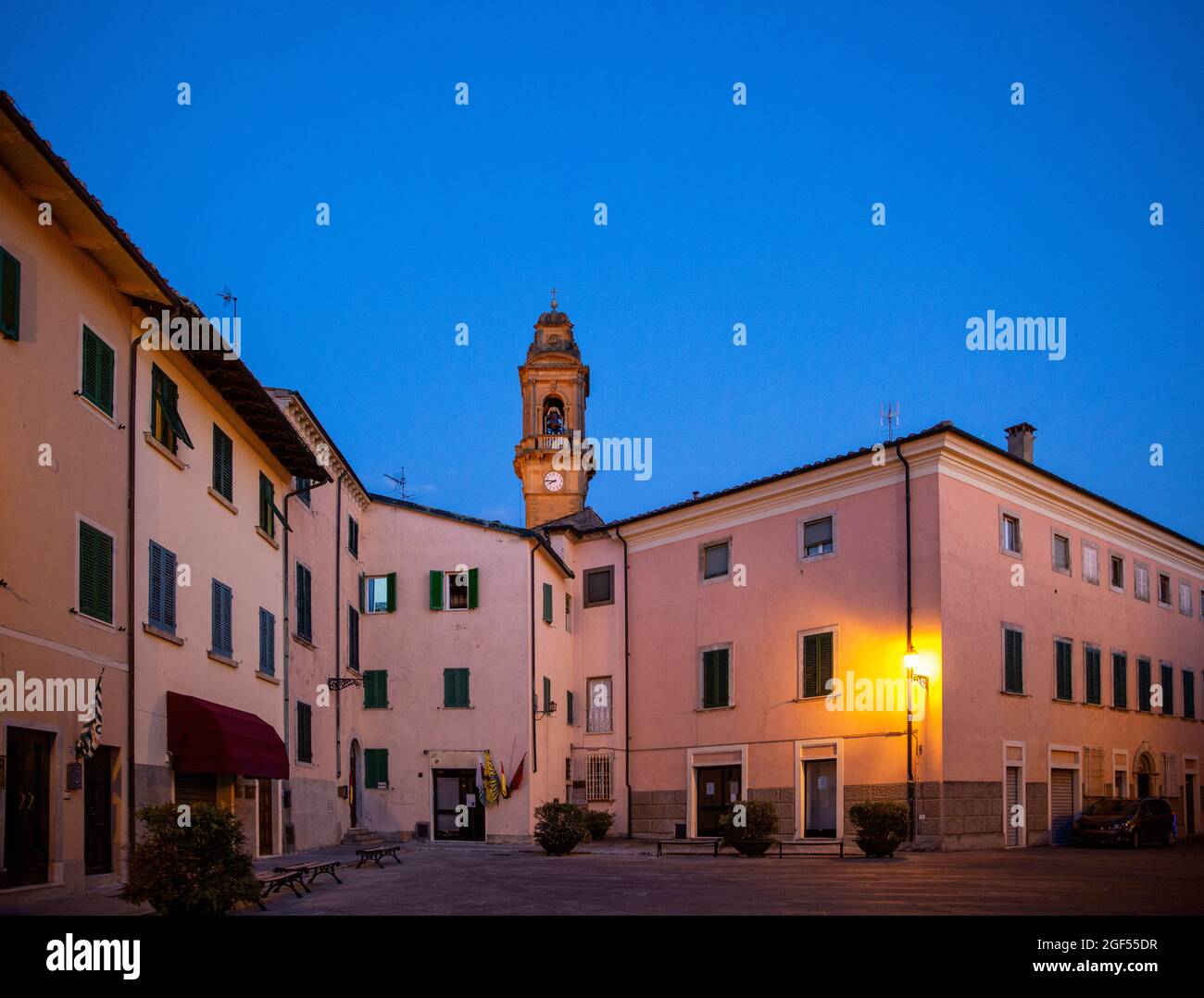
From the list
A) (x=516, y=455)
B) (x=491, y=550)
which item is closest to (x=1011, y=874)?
(x=491, y=550)

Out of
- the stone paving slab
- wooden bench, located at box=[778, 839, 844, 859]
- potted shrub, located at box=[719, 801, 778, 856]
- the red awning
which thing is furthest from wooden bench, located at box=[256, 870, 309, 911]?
wooden bench, located at box=[778, 839, 844, 859]

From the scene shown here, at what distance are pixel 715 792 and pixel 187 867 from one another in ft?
79.6

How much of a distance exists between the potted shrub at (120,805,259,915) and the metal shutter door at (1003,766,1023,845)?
22353 mm

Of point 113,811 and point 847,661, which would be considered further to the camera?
point 847,661

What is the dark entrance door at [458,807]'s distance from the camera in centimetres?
3716

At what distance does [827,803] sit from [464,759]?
10841 mm

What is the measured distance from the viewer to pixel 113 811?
59.8ft

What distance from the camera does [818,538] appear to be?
3456 cm

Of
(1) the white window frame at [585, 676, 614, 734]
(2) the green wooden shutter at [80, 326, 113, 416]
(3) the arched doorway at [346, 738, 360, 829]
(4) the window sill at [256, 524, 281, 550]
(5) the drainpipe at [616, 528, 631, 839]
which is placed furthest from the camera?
(1) the white window frame at [585, 676, 614, 734]

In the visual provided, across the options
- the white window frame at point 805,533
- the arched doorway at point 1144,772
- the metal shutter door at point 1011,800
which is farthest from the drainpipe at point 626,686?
the arched doorway at point 1144,772

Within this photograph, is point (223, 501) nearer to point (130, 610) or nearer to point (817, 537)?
point (130, 610)

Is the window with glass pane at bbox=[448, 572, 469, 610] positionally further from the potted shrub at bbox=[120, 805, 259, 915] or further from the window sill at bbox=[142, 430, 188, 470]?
the potted shrub at bbox=[120, 805, 259, 915]

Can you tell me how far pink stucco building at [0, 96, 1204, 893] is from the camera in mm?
16547
